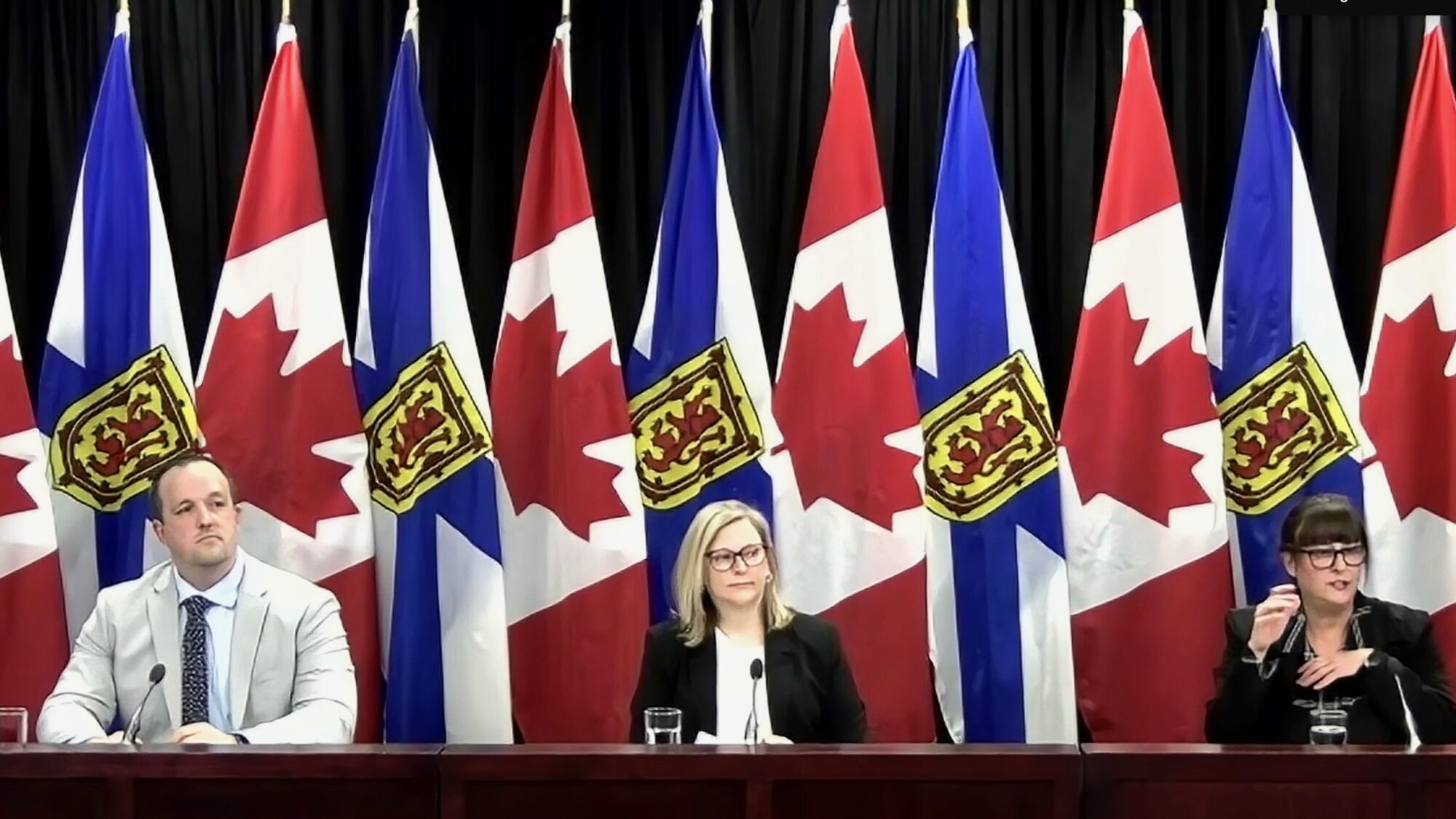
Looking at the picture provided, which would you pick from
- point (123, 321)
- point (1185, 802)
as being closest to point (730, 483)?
point (123, 321)

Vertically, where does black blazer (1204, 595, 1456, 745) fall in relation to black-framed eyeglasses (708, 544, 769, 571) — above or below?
below

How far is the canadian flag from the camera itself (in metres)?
4.45

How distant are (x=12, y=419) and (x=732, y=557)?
195cm

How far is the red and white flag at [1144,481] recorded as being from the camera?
14.5ft

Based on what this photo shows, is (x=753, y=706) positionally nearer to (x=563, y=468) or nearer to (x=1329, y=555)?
(x=1329, y=555)

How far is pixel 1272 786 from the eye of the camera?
2438mm

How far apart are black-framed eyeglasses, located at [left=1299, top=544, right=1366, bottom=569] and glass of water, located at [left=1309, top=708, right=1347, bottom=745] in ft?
2.24

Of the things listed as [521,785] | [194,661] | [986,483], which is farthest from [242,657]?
[986,483]

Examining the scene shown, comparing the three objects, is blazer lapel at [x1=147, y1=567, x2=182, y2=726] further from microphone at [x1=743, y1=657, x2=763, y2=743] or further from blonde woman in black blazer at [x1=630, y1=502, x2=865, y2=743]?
microphone at [x1=743, y1=657, x2=763, y2=743]

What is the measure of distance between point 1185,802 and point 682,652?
4.89 feet

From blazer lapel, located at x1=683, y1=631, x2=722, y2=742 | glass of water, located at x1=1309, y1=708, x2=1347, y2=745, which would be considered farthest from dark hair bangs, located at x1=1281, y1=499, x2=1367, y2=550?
blazer lapel, located at x1=683, y1=631, x2=722, y2=742

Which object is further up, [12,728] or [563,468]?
[563,468]

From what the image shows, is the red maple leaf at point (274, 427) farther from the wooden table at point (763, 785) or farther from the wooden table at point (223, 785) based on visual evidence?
the wooden table at point (763, 785)

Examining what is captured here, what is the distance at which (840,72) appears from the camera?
4.58m
